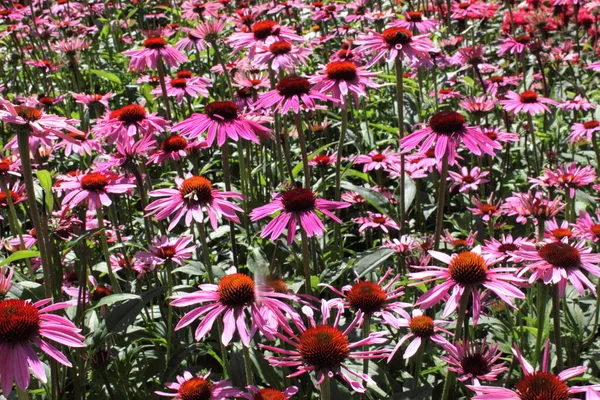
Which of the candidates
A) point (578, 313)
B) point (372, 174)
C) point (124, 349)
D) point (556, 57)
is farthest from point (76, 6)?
point (578, 313)

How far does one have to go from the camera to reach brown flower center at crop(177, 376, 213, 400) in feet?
5.14

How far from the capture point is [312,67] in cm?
511

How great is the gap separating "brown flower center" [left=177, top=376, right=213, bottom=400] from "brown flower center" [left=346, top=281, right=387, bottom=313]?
0.44 meters

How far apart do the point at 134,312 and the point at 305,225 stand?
22.3 inches

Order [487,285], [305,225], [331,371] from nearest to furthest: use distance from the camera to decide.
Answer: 1. [331,371]
2. [487,285]
3. [305,225]

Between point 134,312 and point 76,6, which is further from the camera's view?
point 76,6

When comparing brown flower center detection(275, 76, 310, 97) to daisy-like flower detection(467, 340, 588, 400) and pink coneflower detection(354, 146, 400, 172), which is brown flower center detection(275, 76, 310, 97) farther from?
daisy-like flower detection(467, 340, 588, 400)

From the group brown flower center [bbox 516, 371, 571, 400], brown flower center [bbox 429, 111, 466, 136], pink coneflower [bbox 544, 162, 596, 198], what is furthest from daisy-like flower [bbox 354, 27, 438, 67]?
brown flower center [bbox 516, 371, 571, 400]

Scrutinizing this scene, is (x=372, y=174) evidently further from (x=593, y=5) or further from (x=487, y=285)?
(x=487, y=285)

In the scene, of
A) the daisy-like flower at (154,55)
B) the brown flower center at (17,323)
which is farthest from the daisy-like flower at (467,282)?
the daisy-like flower at (154,55)

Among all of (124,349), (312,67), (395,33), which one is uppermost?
(312,67)

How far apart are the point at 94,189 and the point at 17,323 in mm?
929

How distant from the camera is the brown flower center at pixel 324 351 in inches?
54.2

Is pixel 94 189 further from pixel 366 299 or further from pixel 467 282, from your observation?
pixel 467 282
